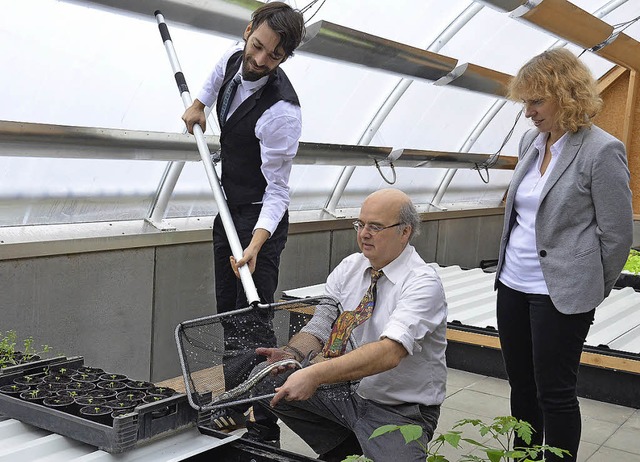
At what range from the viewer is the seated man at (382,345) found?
230cm

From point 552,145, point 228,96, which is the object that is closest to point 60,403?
point 228,96

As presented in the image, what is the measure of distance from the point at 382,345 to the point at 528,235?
0.74m

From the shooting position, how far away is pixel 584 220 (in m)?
2.51

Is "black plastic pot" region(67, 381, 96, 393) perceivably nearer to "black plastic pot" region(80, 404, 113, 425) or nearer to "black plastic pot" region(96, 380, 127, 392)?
"black plastic pot" region(96, 380, 127, 392)

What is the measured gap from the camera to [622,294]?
6.87 metres

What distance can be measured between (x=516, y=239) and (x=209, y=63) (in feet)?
8.44

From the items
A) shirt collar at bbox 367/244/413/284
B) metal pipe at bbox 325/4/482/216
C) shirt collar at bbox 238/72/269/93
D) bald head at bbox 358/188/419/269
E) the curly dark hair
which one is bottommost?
shirt collar at bbox 367/244/413/284

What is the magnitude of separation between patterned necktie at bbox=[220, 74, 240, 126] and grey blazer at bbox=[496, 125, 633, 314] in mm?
1197

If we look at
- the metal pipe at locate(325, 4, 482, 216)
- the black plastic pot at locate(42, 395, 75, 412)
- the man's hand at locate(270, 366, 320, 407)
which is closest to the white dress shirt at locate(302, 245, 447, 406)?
the man's hand at locate(270, 366, 320, 407)

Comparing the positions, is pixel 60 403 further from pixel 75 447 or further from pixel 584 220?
pixel 584 220

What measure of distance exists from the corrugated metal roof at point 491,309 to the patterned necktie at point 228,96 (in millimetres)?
A: 2532

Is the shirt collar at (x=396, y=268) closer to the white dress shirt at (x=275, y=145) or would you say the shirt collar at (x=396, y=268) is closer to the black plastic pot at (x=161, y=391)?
the white dress shirt at (x=275, y=145)

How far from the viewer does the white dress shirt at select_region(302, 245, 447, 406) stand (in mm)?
2318

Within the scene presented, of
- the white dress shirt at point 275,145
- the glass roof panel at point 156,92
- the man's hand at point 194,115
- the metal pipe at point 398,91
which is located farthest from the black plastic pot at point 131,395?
the metal pipe at point 398,91
